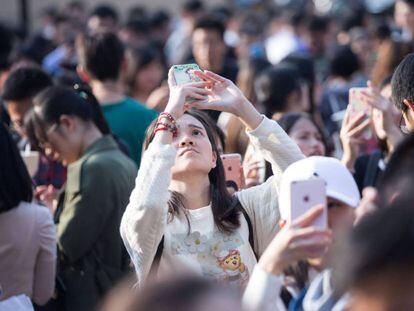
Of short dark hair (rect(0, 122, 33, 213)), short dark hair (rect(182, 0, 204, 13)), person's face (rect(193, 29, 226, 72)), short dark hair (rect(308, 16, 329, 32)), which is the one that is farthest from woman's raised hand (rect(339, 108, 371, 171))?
short dark hair (rect(182, 0, 204, 13))

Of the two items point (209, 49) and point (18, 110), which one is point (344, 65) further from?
point (18, 110)

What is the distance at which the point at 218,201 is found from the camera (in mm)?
4434

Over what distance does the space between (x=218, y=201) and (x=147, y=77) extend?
186 inches

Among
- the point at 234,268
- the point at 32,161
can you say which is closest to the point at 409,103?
the point at 234,268

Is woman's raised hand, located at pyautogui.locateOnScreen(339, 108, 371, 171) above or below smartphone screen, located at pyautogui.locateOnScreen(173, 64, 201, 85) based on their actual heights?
below

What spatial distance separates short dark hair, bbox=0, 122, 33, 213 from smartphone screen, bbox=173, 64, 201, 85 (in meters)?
1.13

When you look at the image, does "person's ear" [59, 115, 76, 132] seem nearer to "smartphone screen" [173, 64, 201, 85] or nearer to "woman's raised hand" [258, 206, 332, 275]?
"smartphone screen" [173, 64, 201, 85]

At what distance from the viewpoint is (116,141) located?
634 centimetres

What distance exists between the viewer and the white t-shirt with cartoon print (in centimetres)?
424

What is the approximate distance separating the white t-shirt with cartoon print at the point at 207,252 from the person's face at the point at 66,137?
6.05ft

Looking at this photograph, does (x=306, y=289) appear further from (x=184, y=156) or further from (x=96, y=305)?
(x=96, y=305)

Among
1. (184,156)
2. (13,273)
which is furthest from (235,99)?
(13,273)

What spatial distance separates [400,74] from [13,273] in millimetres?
2050

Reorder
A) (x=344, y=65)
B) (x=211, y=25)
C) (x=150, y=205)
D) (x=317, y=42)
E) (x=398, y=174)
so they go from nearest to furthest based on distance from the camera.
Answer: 1. (x=398, y=174)
2. (x=150, y=205)
3. (x=211, y=25)
4. (x=344, y=65)
5. (x=317, y=42)
